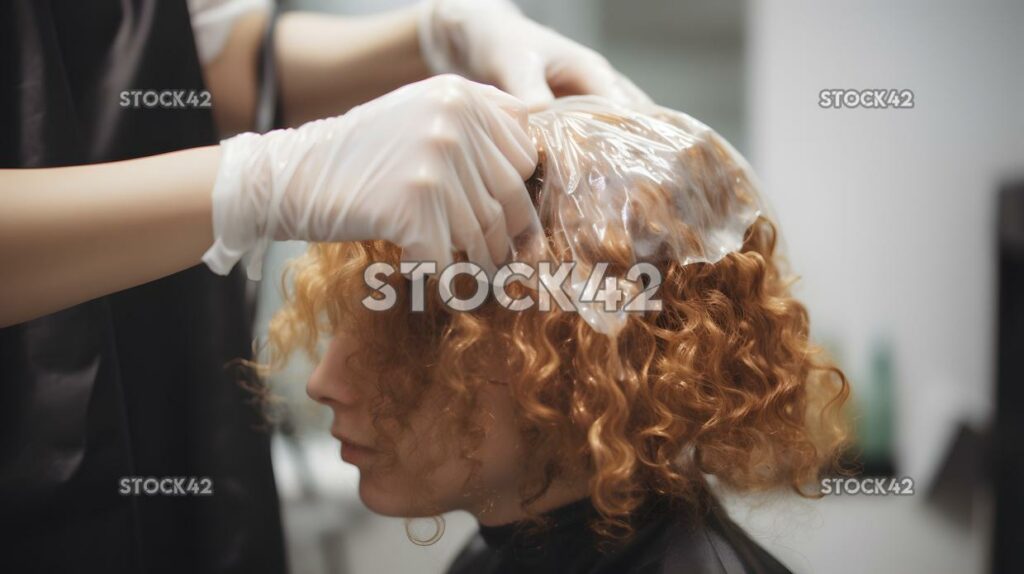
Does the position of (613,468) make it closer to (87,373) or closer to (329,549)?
(329,549)

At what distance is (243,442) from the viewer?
3.71 ft

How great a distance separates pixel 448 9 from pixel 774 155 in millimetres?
569

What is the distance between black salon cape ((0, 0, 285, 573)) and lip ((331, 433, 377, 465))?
238mm

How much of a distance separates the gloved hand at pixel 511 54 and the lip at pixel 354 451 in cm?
51

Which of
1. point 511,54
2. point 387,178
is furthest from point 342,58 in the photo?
point 387,178

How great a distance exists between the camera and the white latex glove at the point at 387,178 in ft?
2.33

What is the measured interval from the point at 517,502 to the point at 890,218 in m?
0.74

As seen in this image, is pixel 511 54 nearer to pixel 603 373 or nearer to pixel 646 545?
pixel 603 373

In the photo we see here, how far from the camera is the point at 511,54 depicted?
1.07 metres

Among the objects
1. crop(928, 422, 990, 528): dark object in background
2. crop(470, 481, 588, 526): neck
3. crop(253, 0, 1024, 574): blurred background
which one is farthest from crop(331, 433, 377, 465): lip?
crop(928, 422, 990, 528): dark object in background

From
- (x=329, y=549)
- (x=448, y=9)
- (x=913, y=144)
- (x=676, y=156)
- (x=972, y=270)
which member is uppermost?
(x=448, y=9)

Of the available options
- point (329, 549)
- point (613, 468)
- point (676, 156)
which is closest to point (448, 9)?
point (676, 156)

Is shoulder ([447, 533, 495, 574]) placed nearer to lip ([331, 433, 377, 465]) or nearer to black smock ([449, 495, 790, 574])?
black smock ([449, 495, 790, 574])

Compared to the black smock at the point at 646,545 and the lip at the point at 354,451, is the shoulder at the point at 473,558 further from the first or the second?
the lip at the point at 354,451
